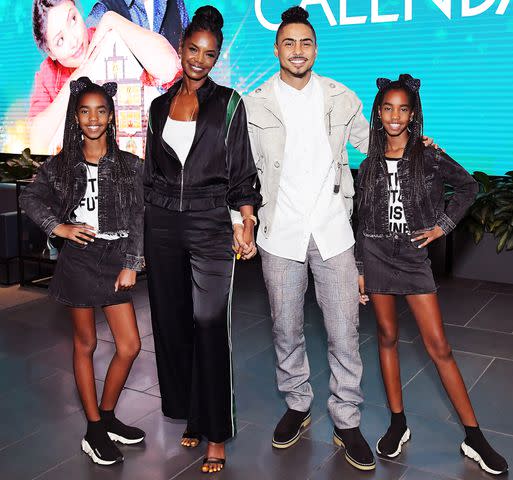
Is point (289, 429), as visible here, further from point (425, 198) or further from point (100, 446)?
point (425, 198)

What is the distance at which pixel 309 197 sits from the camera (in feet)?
8.25

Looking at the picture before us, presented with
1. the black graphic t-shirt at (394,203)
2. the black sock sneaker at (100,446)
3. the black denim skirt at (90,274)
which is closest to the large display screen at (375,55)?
the black graphic t-shirt at (394,203)

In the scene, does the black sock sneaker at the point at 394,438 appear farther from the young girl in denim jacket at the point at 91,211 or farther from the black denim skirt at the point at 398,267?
the young girl in denim jacket at the point at 91,211

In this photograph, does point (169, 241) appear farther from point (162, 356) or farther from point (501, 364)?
point (501, 364)

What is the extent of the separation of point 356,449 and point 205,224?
0.98m

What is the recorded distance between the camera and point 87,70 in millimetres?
7711

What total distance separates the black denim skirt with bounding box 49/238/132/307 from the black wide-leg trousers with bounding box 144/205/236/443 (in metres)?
0.16

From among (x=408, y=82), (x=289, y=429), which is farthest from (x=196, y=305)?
(x=408, y=82)

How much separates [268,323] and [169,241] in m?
2.08

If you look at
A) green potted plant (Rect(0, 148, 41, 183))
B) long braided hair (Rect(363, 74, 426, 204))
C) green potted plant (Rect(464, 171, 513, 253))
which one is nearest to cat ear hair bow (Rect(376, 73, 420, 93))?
long braided hair (Rect(363, 74, 426, 204))

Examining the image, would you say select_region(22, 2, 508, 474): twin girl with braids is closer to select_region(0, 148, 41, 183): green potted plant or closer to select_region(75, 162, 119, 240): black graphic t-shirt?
select_region(75, 162, 119, 240): black graphic t-shirt

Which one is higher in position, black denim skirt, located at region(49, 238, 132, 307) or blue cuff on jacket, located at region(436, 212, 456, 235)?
blue cuff on jacket, located at region(436, 212, 456, 235)

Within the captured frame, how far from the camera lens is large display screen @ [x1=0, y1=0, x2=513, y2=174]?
5.49 m

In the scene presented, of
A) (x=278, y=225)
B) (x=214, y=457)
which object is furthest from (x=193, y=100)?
(x=214, y=457)
